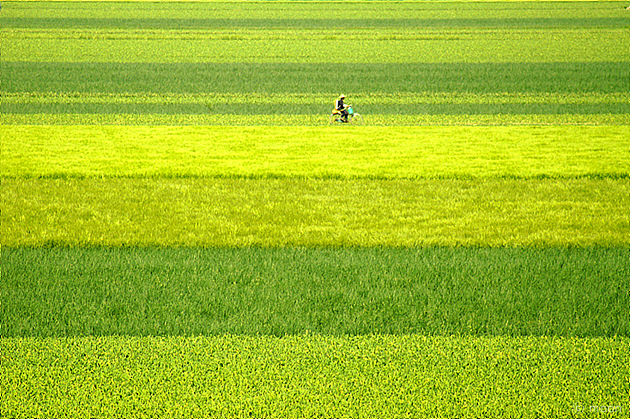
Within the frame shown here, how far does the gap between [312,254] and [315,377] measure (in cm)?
428

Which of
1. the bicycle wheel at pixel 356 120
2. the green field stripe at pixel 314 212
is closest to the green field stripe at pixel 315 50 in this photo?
the bicycle wheel at pixel 356 120

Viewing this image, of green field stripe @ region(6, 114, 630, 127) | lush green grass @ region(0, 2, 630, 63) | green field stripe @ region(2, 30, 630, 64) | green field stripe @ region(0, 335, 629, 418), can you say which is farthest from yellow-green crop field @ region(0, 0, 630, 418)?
lush green grass @ region(0, 2, 630, 63)

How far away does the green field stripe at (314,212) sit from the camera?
1241cm

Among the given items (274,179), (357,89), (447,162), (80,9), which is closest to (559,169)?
(447,162)

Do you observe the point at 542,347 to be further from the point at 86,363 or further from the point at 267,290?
the point at 86,363

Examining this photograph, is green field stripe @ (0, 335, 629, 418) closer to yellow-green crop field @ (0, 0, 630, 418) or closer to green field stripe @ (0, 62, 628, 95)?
yellow-green crop field @ (0, 0, 630, 418)

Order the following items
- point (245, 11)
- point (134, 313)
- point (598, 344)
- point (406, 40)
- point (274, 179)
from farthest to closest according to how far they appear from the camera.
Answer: point (245, 11)
point (406, 40)
point (274, 179)
point (134, 313)
point (598, 344)

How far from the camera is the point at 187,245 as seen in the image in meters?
12.1

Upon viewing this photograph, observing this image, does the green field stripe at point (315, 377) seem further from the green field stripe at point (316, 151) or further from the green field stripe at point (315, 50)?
the green field stripe at point (315, 50)

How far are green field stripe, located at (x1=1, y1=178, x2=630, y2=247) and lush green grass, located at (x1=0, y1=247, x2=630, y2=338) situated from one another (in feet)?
2.09

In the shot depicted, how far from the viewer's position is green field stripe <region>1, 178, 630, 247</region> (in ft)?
40.7

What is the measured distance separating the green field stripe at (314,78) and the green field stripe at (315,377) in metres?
25.0

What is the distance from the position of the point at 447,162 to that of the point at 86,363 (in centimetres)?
1255

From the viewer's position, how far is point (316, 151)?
19828 mm
